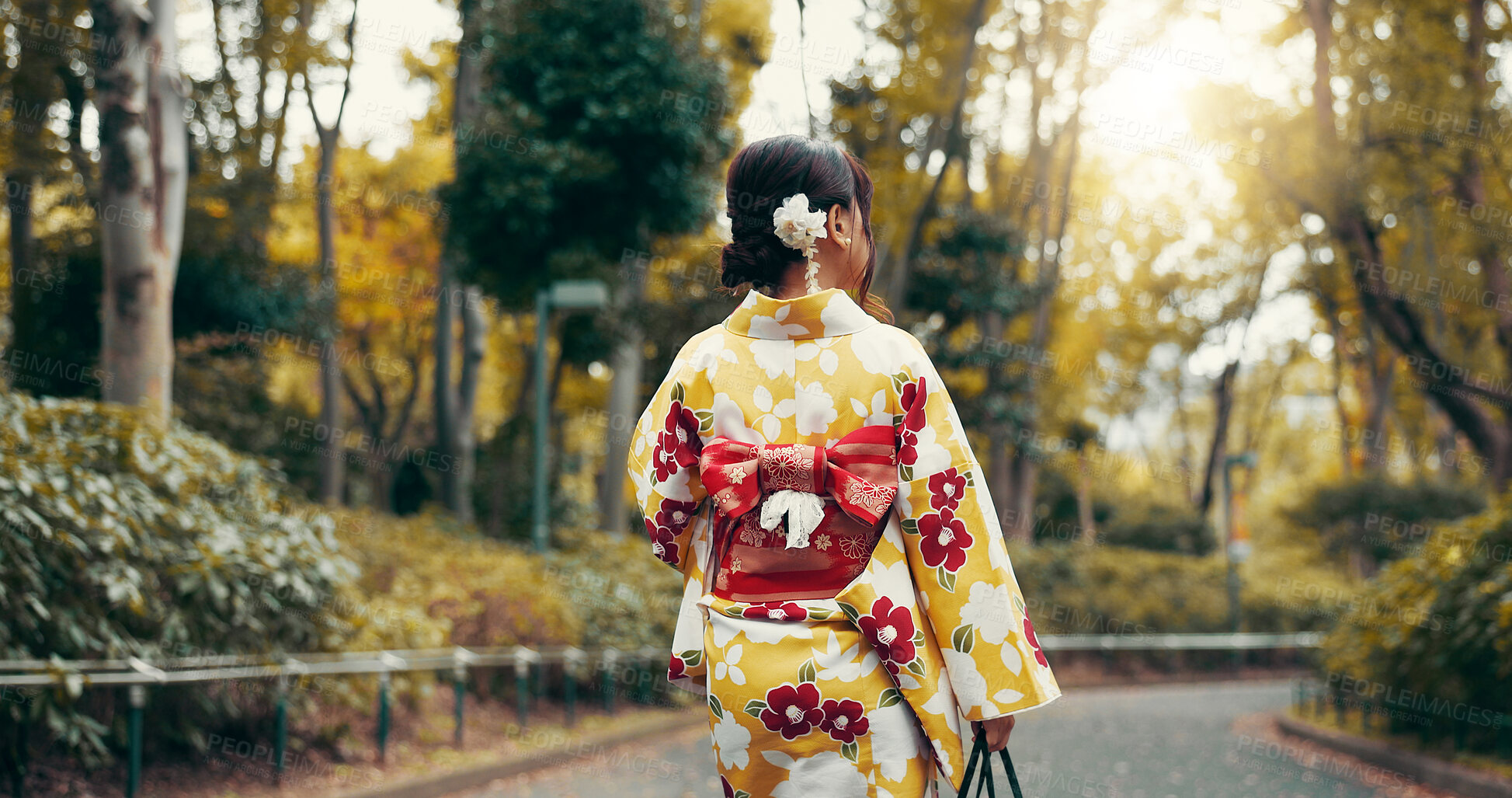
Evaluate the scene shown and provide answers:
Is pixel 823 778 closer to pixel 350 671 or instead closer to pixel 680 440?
pixel 680 440

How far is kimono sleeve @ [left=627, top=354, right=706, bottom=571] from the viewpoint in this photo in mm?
2486

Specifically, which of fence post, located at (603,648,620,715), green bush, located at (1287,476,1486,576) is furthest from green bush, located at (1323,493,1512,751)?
green bush, located at (1287,476,1486,576)

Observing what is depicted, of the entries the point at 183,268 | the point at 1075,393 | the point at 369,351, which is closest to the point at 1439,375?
the point at 183,268

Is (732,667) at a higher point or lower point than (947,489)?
lower

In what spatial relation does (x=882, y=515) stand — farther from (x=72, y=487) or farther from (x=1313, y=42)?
(x=1313, y=42)

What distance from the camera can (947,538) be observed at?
7.52ft

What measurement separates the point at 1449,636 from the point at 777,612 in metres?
7.53

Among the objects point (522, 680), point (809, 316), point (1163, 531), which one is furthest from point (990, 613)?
point (1163, 531)

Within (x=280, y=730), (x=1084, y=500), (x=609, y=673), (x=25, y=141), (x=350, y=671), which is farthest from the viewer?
(x=1084, y=500)

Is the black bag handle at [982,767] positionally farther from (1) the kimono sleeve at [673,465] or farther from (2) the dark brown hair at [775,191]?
(2) the dark brown hair at [775,191]

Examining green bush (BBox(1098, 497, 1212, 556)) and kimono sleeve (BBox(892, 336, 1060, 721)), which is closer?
kimono sleeve (BBox(892, 336, 1060, 721))

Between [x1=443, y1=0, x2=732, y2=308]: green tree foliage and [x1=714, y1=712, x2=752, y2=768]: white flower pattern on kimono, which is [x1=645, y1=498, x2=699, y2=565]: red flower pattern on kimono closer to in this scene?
[x1=714, y1=712, x2=752, y2=768]: white flower pattern on kimono

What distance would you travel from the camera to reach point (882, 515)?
90.9 inches

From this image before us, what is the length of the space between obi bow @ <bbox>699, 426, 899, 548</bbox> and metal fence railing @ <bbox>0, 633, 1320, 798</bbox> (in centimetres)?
371
